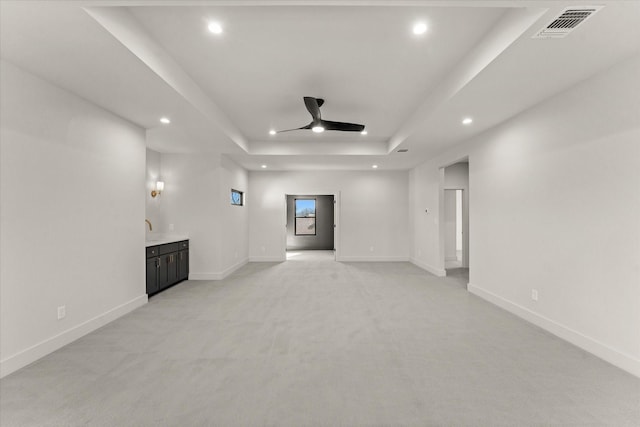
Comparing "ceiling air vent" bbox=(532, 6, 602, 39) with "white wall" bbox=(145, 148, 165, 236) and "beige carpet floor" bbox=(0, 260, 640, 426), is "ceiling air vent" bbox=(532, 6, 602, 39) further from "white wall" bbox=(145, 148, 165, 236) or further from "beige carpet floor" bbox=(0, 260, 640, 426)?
"white wall" bbox=(145, 148, 165, 236)

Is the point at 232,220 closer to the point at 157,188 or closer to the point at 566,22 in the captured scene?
the point at 157,188

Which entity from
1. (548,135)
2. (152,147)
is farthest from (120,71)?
(548,135)

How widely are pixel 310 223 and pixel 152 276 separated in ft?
22.5

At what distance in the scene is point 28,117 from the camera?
2578mm

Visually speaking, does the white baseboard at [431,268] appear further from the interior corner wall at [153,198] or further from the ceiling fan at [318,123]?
the interior corner wall at [153,198]

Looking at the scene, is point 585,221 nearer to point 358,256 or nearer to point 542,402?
point 542,402

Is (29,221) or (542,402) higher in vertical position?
(29,221)

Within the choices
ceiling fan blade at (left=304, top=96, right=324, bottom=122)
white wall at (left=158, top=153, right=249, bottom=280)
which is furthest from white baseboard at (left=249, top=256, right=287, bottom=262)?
ceiling fan blade at (left=304, top=96, right=324, bottom=122)

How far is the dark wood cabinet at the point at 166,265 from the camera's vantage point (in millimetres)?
4552

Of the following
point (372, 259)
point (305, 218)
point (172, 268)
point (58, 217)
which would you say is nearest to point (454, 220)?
point (372, 259)

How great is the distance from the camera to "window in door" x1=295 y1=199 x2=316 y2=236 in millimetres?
10961

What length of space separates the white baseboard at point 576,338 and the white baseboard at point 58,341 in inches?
204

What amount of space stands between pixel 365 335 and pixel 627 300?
234cm

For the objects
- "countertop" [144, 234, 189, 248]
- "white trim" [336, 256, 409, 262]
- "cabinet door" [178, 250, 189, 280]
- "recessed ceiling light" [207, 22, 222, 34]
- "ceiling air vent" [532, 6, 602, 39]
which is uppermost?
"recessed ceiling light" [207, 22, 222, 34]
